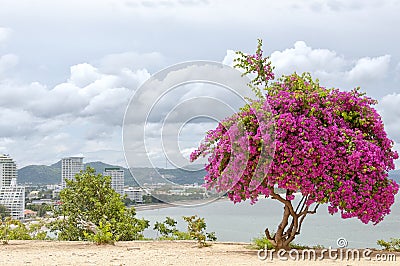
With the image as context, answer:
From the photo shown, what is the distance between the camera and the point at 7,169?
28.4 m

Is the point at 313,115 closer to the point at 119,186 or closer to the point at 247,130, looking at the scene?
the point at 247,130

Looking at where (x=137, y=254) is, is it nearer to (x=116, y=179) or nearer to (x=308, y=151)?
(x=308, y=151)

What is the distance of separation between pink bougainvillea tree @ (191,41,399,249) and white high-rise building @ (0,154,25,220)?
14.3 m

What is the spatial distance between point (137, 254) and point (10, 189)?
18206 mm

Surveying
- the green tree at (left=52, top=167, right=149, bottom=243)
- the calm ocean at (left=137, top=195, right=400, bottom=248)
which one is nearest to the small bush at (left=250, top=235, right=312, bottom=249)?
the calm ocean at (left=137, top=195, right=400, bottom=248)

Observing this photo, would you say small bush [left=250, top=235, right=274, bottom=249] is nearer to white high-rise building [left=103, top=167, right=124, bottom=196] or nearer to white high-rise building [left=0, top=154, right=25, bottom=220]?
white high-rise building [left=103, top=167, right=124, bottom=196]

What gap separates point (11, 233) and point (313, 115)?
8309 mm

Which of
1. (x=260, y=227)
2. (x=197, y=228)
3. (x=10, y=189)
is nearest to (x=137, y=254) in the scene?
(x=197, y=228)

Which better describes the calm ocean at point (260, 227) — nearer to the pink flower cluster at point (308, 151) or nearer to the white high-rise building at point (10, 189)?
the pink flower cluster at point (308, 151)

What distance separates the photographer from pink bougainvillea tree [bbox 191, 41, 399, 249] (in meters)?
9.66

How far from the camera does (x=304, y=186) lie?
9.74 m

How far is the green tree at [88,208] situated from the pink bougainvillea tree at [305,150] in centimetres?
528

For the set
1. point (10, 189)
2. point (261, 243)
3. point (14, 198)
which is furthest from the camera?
point (10, 189)

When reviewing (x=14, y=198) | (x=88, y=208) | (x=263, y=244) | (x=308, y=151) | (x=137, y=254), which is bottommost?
(x=137, y=254)
